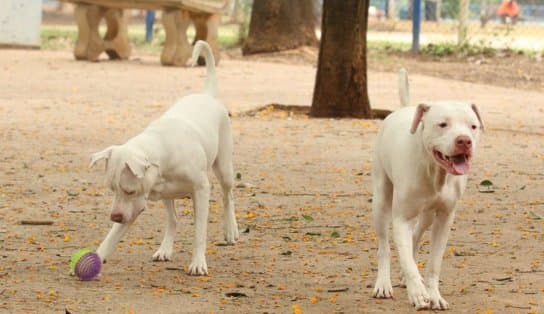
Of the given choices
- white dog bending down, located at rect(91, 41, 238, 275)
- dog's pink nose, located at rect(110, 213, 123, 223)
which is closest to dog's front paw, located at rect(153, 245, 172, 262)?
white dog bending down, located at rect(91, 41, 238, 275)

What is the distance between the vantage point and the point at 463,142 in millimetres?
5477

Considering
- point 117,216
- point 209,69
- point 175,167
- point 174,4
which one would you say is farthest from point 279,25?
point 117,216

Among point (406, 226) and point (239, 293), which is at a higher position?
point (406, 226)

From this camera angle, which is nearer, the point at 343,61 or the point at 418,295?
the point at 418,295

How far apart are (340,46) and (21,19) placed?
10.5m

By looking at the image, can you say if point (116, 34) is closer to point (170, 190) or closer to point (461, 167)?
point (170, 190)

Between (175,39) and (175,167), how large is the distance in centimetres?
1297

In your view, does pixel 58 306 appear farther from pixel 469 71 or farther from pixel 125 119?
pixel 469 71

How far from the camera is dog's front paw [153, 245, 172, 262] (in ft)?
23.4

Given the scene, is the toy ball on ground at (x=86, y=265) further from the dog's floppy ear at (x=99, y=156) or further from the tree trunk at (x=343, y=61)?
the tree trunk at (x=343, y=61)

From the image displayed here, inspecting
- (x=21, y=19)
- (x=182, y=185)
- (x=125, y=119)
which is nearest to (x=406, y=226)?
(x=182, y=185)

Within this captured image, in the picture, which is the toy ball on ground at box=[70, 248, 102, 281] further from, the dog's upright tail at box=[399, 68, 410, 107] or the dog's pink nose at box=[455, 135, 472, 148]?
the dog's pink nose at box=[455, 135, 472, 148]

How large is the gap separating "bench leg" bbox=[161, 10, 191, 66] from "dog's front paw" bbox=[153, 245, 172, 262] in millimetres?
12292

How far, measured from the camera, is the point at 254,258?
720cm
